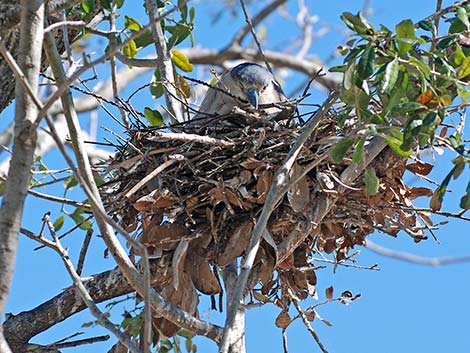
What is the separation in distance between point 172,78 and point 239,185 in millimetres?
913

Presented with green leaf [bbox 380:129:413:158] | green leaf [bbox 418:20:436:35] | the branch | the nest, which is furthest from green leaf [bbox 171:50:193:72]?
the branch

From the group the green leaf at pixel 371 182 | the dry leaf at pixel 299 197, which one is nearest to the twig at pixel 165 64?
the dry leaf at pixel 299 197

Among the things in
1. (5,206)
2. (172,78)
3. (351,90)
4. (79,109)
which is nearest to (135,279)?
(5,206)

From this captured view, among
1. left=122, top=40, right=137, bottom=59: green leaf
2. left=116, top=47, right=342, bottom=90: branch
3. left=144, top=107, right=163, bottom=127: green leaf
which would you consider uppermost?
left=116, top=47, right=342, bottom=90: branch

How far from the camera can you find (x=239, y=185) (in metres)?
4.04

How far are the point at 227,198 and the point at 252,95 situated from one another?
4.43 feet

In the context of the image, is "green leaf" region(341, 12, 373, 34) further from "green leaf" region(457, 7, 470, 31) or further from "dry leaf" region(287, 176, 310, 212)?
"dry leaf" region(287, 176, 310, 212)

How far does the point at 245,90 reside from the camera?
5406 millimetres

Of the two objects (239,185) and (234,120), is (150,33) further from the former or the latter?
(239,185)

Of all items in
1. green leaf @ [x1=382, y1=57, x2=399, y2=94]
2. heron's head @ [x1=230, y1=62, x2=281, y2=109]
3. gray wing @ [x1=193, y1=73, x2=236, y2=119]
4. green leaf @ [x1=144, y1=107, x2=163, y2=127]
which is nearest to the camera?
green leaf @ [x1=382, y1=57, x2=399, y2=94]

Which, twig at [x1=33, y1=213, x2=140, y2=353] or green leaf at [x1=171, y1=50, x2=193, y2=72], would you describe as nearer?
twig at [x1=33, y1=213, x2=140, y2=353]

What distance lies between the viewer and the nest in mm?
4039

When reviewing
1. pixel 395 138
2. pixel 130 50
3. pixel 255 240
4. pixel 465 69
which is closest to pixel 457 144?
pixel 395 138

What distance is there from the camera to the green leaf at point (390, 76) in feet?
10.2
